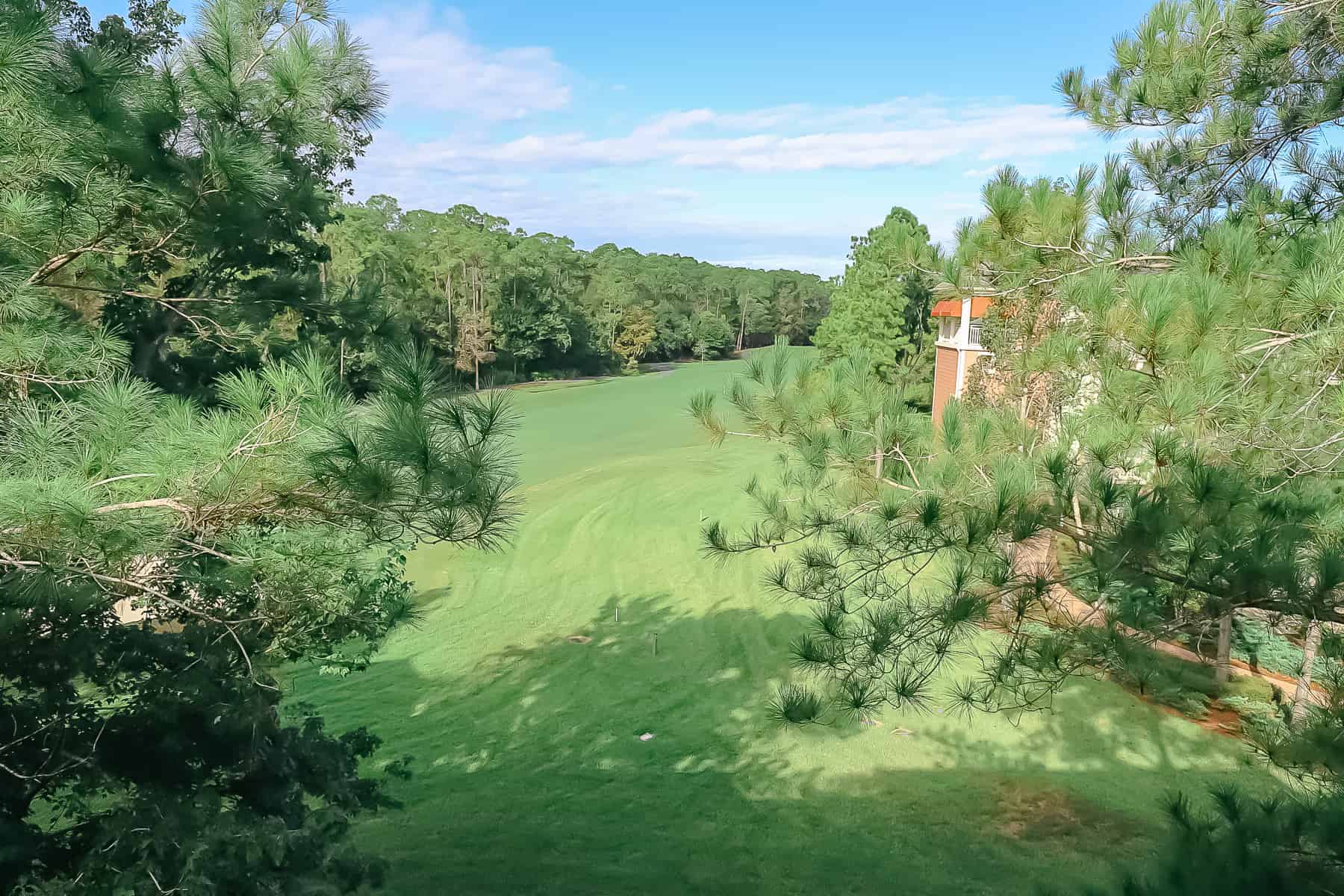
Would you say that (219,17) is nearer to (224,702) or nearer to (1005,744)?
(224,702)

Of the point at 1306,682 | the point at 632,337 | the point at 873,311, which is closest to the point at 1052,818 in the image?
the point at 1306,682

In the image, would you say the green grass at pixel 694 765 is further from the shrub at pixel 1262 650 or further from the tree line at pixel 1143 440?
the tree line at pixel 1143 440

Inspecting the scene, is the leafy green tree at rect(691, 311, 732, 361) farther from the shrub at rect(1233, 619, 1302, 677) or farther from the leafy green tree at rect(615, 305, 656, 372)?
the shrub at rect(1233, 619, 1302, 677)

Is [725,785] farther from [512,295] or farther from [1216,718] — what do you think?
[512,295]

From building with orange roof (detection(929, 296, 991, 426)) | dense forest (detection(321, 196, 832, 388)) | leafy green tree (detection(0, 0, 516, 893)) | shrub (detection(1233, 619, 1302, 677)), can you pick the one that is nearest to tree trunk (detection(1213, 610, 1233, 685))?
shrub (detection(1233, 619, 1302, 677))

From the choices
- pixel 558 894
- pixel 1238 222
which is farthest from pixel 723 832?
pixel 1238 222

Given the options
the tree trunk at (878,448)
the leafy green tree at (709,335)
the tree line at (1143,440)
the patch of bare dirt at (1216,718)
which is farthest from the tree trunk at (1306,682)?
the leafy green tree at (709,335)
